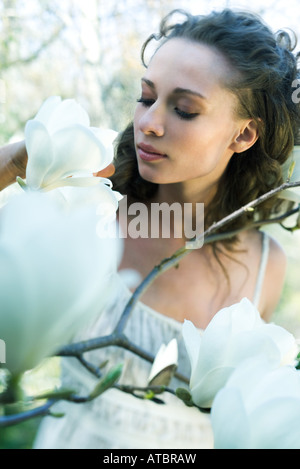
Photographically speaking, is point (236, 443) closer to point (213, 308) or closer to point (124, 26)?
point (213, 308)

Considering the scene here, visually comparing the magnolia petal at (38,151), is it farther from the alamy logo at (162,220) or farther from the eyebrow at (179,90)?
the alamy logo at (162,220)

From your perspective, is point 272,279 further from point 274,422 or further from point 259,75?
point 274,422

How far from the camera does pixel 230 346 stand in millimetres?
169

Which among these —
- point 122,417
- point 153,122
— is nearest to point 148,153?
point 153,122

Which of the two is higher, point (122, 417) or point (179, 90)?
point (179, 90)

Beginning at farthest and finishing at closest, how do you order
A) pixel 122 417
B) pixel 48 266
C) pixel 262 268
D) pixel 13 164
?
1. pixel 262 268
2. pixel 122 417
3. pixel 13 164
4. pixel 48 266

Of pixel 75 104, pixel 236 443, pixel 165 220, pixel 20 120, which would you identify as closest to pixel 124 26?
pixel 20 120

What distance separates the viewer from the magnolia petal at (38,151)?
0.21m

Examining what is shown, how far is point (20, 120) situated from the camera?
1666 millimetres

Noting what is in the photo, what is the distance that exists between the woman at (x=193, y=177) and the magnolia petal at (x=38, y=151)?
214mm

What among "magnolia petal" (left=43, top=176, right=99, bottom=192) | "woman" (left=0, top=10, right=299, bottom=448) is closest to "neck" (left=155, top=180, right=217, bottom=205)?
"woman" (left=0, top=10, right=299, bottom=448)

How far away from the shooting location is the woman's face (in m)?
0.43

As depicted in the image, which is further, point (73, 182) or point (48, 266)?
point (73, 182)

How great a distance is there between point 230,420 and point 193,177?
39 cm
